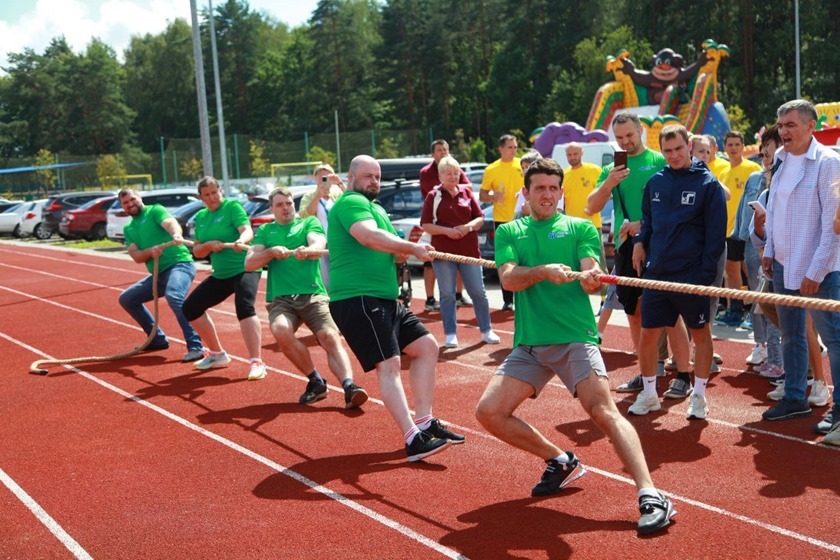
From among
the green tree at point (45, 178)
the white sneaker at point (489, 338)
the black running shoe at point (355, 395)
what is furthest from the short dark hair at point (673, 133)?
the green tree at point (45, 178)

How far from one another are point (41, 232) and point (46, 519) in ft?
115

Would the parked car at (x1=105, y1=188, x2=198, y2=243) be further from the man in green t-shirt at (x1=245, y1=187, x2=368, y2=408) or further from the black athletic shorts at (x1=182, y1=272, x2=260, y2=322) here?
the man in green t-shirt at (x1=245, y1=187, x2=368, y2=408)

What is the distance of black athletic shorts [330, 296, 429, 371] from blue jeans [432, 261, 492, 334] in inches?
143

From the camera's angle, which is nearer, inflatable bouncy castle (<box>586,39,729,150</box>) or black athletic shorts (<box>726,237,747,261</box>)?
black athletic shorts (<box>726,237,747,261</box>)

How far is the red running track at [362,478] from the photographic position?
491 centimetres

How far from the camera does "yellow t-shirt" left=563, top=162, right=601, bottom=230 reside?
411 inches

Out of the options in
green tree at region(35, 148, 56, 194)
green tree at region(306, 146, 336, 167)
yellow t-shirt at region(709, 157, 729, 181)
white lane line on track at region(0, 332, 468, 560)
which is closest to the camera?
white lane line on track at region(0, 332, 468, 560)

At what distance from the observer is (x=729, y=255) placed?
32.2ft

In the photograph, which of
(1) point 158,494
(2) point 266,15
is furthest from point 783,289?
(2) point 266,15

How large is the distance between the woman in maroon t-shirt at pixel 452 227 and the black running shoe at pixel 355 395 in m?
2.60

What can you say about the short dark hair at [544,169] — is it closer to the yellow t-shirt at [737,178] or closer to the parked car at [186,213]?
the yellow t-shirt at [737,178]

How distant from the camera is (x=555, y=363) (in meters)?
5.27

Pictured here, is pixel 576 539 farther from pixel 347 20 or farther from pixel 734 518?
pixel 347 20

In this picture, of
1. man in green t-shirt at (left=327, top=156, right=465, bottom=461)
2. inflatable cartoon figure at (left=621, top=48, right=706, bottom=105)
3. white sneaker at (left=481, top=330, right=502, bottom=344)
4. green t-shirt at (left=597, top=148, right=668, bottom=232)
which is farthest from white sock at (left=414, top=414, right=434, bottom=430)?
inflatable cartoon figure at (left=621, top=48, right=706, bottom=105)
